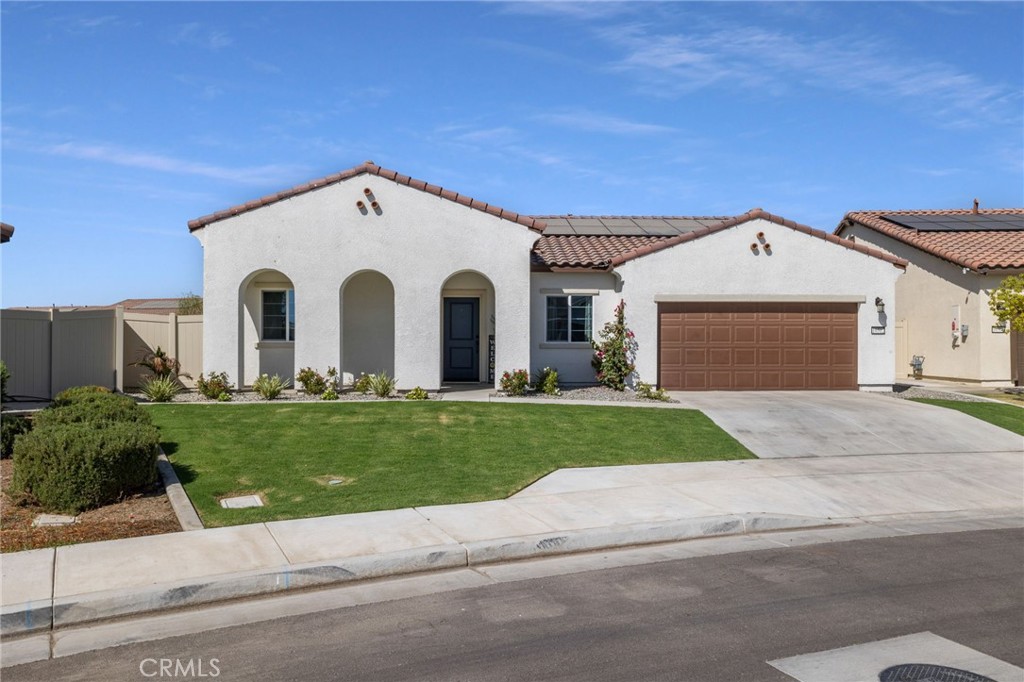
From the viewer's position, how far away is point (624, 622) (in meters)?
6.29

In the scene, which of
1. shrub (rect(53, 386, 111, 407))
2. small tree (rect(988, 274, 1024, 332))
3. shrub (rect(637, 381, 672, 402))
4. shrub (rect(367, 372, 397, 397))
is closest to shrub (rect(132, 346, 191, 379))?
shrub (rect(53, 386, 111, 407))

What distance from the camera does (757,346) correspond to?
2070 centimetres

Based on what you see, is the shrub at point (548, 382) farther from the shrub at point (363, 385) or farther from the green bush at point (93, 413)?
the green bush at point (93, 413)

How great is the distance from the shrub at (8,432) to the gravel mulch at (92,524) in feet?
6.35

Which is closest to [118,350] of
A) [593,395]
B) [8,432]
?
[8,432]

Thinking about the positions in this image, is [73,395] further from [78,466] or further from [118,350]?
[118,350]

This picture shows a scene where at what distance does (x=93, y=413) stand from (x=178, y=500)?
3.06 metres

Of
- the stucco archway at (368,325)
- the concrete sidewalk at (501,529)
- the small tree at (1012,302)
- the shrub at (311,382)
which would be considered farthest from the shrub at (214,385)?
the small tree at (1012,302)

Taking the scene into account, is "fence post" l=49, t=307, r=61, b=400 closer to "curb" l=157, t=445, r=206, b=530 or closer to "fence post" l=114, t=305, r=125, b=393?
"fence post" l=114, t=305, r=125, b=393

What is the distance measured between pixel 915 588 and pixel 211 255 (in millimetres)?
15746

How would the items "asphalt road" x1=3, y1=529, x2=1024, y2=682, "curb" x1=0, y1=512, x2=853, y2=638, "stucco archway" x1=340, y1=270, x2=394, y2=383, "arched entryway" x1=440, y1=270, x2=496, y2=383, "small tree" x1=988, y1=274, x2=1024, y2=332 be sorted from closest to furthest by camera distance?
"asphalt road" x1=3, y1=529, x2=1024, y2=682 < "curb" x1=0, y1=512, x2=853, y2=638 < "small tree" x1=988, y1=274, x2=1024, y2=332 < "stucco archway" x1=340, y1=270, x2=394, y2=383 < "arched entryway" x1=440, y1=270, x2=496, y2=383

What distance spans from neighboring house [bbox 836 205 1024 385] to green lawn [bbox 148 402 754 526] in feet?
35.2

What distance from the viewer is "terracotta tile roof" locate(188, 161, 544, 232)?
61.0 ft

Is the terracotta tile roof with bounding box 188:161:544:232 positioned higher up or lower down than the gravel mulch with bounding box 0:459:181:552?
higher up
